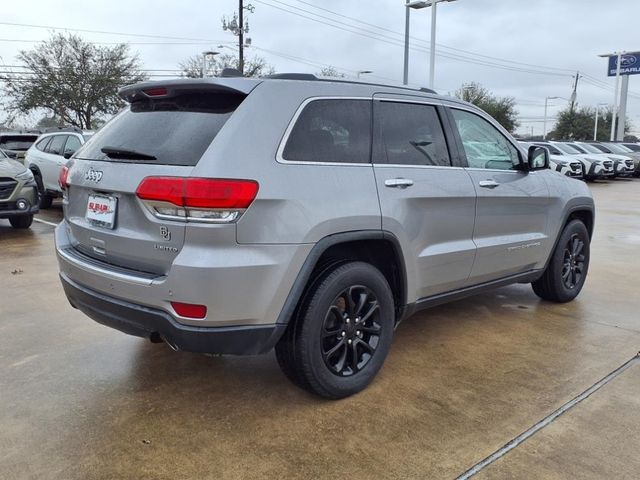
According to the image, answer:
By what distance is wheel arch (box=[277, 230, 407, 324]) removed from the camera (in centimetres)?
297

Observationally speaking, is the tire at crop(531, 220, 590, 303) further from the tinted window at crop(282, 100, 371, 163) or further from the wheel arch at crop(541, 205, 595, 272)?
the tinted window at crop(282, 100, 371, 163)

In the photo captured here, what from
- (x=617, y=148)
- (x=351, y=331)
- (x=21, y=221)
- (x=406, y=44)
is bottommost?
(x=21, y=221)

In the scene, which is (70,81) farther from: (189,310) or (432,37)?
(189,310)

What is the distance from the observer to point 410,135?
3.75m

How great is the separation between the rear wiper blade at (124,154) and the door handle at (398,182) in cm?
134

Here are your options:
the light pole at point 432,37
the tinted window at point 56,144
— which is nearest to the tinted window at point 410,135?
the tinted window at point 56,144

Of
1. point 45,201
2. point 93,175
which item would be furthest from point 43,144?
point 93,175

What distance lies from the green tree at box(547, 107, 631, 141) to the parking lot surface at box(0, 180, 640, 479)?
69.2 meters

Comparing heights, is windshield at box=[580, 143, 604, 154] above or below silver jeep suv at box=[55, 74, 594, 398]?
above

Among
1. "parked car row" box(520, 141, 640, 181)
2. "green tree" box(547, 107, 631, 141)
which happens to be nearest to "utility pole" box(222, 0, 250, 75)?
"parked car row" box(520, 141, 640, 181)

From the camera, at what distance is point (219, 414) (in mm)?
3201

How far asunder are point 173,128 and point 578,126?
7411 centimetres

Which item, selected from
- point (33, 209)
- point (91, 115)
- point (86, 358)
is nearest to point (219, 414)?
point (86, 358)

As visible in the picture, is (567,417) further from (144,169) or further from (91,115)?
(91,115)
